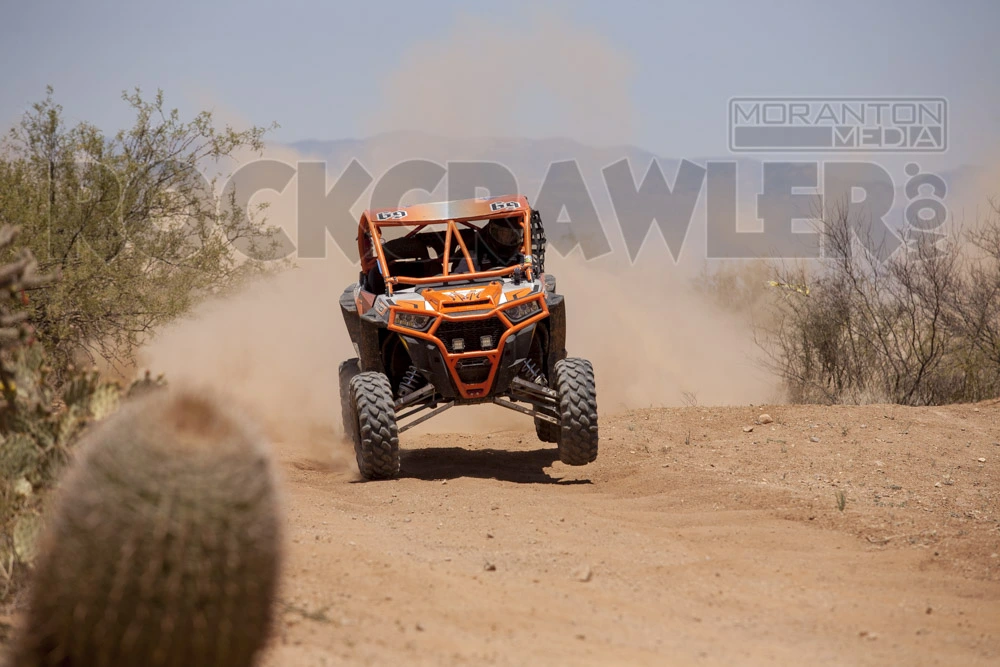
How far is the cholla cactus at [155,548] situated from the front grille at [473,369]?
583 cm

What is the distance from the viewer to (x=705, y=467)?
32.7 feet

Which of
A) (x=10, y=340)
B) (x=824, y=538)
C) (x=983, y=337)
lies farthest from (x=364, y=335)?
(x=983, y=337)

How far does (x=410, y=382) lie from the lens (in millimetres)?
9719

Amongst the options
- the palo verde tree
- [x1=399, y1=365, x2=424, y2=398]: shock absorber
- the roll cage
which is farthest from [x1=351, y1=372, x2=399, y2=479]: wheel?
the palo verde tree

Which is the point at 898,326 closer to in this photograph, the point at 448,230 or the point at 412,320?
the point at 448,230

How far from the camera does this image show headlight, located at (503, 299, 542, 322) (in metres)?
9.22

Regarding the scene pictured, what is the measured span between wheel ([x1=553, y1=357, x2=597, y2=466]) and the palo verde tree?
683 centimetres

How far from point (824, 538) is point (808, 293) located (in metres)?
10.5

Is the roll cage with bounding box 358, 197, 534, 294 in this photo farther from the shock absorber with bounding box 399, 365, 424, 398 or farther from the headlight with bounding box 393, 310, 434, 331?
the shock absorber with bounding box 399, 365, 424, 398

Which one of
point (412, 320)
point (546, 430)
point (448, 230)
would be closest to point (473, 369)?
point (412, 320)

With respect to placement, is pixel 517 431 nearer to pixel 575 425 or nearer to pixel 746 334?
pixel 575 425

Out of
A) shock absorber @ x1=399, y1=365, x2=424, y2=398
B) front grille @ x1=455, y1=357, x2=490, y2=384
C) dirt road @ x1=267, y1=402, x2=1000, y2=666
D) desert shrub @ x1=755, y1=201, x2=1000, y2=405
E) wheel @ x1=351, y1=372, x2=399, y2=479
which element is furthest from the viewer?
desert shrub @ x1=755, y1=201, x2=1000, y2=405

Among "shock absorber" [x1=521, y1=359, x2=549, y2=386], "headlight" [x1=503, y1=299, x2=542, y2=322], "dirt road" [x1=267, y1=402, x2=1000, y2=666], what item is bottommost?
"dirt road" [x1=267, y1=402, x2=1000, y2=666]

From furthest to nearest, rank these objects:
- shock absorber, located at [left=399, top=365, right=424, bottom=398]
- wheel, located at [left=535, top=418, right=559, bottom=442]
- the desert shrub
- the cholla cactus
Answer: the desert shrub → wheel, located at [left=535, top=418, right=559, bottom=442] → shock absorber, located at [left=399, top=365, right=424, bottom=398] → the cholla cactus
